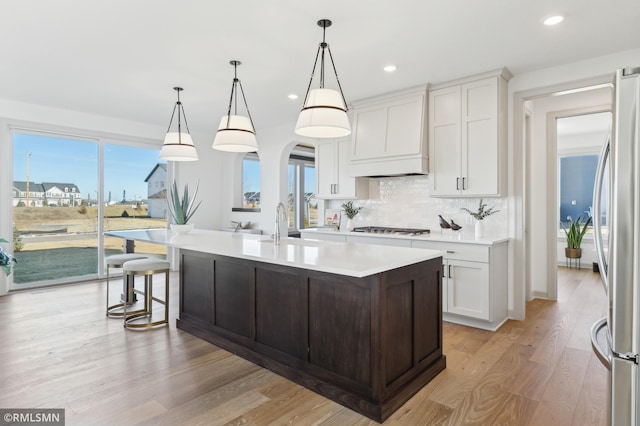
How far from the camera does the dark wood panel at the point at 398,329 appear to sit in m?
2.18

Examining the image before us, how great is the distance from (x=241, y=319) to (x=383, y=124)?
113 inches

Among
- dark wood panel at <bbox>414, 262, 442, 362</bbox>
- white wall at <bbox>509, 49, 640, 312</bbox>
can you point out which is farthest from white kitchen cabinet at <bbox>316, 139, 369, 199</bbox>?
dark wood panel at <bbox>414, 262, 442, 362</bbox>

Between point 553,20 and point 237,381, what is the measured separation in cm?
350

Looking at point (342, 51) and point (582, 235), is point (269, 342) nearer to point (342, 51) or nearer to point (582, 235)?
point (342, 51)

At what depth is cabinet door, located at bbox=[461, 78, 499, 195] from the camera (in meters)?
3.75

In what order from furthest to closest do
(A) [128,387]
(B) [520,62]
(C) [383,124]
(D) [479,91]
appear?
(C) [383,124] < (D) [479,91] < (B) [520,62] < (A) [128,387]

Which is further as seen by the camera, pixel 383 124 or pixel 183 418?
pixel 383 124

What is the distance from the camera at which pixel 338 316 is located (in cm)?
227

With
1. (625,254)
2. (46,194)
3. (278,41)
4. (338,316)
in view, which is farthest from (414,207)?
(46,194)

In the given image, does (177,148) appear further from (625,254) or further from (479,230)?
(625,254)

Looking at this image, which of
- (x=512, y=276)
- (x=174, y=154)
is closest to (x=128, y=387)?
(x=174, y=154)

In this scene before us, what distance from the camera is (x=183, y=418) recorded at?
208 cm

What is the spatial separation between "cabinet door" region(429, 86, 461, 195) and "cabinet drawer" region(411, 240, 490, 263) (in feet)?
2.20

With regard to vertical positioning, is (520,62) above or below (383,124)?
above
